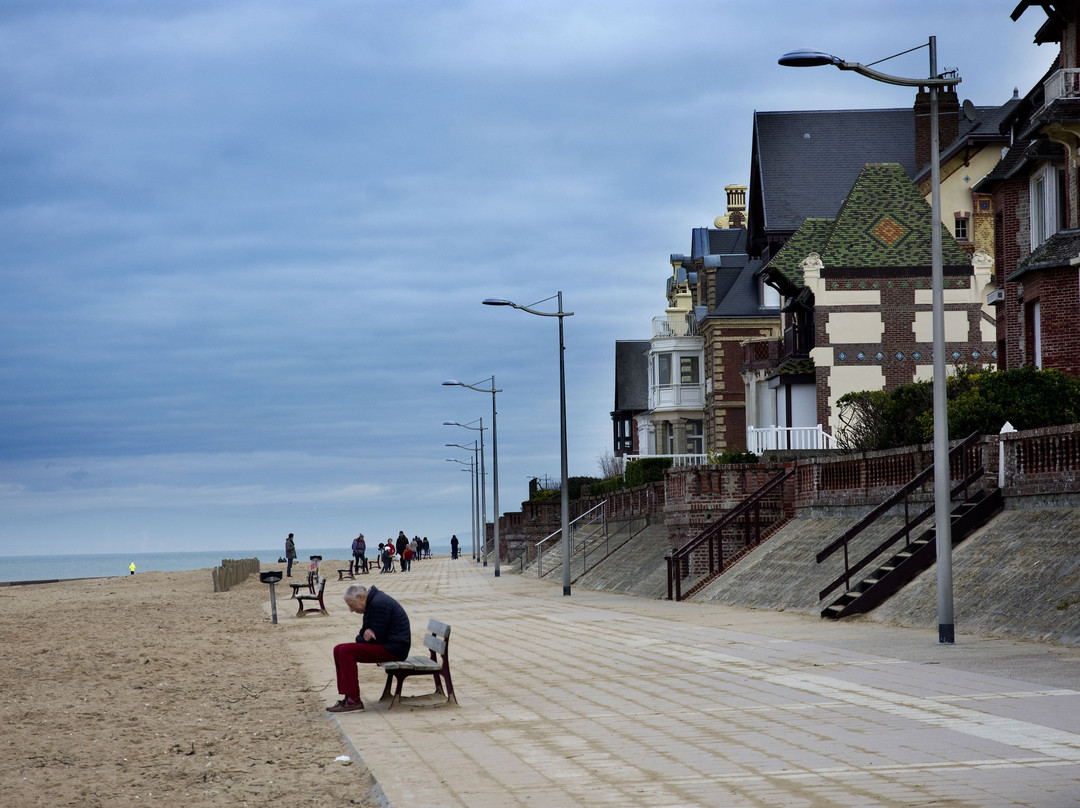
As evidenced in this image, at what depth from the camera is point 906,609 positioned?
19.3 m

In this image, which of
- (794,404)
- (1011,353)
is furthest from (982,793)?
(794,404)

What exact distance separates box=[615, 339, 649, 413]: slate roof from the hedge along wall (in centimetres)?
3251

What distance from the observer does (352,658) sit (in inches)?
485

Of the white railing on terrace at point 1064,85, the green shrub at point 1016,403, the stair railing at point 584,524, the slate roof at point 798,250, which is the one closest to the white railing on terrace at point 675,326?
the stair railing at point 584,524

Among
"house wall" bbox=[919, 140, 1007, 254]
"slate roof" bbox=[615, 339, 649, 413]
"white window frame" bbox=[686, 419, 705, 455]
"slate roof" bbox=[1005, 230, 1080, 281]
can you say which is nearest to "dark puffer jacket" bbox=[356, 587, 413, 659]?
"slate roof" bbox=[1005, 230, 1080, 281]

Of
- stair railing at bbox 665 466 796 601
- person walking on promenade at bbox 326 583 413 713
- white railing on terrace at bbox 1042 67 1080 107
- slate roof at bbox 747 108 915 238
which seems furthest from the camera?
slate roof at bbox 747 108 915 238

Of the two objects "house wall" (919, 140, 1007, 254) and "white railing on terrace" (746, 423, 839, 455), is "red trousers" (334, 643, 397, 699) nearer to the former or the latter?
"white railing on terrace" (746, 423, 839, 455)

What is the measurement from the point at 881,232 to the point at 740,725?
130 feet

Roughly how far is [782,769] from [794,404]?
40.9 m

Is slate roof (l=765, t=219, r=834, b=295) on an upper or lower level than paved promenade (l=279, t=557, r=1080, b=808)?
upper

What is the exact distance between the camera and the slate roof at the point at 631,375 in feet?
299

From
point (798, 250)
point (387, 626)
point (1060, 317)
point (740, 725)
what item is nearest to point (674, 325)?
point (798, 250)

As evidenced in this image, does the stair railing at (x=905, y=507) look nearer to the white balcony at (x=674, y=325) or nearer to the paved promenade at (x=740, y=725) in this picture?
the paved promenade at (x=740, y=725)

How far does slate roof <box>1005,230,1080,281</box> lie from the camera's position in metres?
28.6
